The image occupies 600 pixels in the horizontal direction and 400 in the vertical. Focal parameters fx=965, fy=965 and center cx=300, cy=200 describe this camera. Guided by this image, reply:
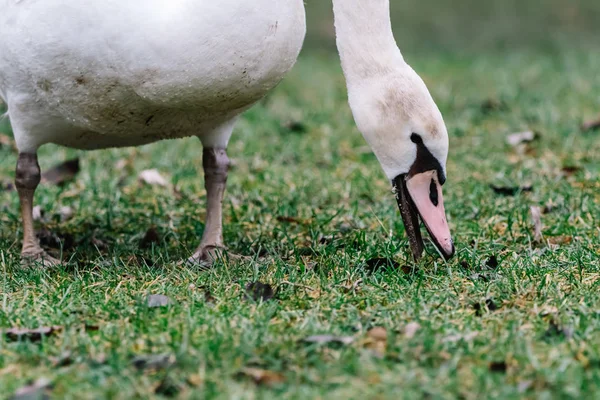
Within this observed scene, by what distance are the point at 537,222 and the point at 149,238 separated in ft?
7.12

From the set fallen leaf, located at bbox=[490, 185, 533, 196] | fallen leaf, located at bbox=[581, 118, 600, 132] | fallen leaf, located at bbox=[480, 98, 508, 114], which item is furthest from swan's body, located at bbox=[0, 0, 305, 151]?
fallen leaf, located at bbox=[480, 98, 508, 114]

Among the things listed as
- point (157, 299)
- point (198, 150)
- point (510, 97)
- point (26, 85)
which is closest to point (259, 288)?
point (157, 299)

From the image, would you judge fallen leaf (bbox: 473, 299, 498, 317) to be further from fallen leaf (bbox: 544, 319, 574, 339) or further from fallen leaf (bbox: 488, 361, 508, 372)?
fallen leaf (bbox: 488, 361, 508, 372)

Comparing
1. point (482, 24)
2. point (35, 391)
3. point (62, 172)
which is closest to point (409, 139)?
point (35, 391)

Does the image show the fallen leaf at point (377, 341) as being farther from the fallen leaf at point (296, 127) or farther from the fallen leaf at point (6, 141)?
the fallen leaf at point (6, 141)

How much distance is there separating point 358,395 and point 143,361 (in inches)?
30.1

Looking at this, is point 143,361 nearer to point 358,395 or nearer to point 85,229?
point 358,395

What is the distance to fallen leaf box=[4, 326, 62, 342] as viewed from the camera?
3.66m

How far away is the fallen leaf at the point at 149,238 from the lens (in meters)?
5.43

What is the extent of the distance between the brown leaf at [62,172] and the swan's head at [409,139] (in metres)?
2.93

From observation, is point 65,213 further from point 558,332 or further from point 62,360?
point 558,332

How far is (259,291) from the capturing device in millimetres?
4191

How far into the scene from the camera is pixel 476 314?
12.9ft

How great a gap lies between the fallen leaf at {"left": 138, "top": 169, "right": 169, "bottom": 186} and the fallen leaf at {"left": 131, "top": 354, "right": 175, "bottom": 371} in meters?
3.44
